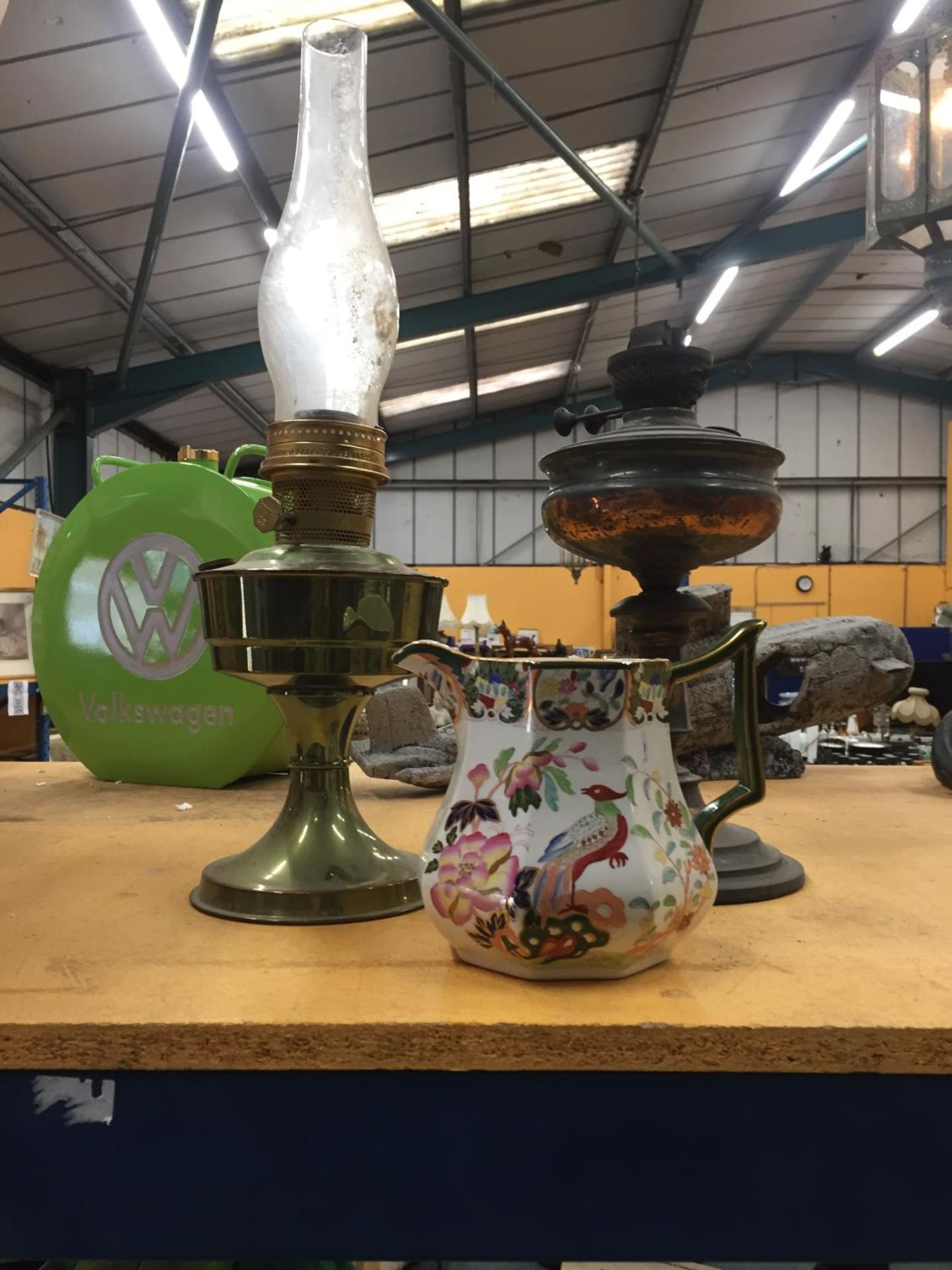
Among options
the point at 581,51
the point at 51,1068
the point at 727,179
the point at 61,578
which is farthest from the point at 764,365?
the point at 51,1068

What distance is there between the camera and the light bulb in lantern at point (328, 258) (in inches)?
30.6

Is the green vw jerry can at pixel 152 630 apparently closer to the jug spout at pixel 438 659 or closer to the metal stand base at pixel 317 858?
the metal stand base at pixel 317 858

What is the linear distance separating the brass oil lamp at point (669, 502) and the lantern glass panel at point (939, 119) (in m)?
1.11

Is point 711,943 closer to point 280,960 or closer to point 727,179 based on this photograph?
point 280,960

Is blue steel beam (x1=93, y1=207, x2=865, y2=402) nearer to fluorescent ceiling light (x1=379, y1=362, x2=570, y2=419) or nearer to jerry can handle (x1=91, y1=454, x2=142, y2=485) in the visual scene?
fluorescent ceiling light (x1=379, y1=362, x2=570, y2=419)

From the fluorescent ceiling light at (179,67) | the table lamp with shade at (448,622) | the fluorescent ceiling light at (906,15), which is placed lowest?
the table lamp with shade at (448,622)

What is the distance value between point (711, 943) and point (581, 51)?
11.9 feet

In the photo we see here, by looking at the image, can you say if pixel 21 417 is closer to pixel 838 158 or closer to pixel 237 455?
pixel 838 158

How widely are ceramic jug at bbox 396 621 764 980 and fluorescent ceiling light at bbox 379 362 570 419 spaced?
23.8 feet

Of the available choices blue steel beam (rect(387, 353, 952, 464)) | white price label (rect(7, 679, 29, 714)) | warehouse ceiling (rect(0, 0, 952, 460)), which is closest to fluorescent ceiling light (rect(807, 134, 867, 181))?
warehouse ceiling (rect(0, 0, 952, 460))

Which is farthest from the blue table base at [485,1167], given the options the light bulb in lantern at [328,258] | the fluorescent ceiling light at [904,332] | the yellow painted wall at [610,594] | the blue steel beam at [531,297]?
the fluorescent ceiling light at [904,332]

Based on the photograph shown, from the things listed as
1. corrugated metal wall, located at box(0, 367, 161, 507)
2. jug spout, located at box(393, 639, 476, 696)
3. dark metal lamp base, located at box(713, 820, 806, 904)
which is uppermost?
corrugated metal wall, located at box(0, 367, 161, 507)

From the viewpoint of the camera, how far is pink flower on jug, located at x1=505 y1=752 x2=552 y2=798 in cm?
54

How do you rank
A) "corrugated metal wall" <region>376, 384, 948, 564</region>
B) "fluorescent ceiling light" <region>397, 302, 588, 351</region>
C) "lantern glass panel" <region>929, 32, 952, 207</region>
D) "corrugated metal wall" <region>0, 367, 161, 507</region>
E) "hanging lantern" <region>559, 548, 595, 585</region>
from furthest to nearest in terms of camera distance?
"corrugated metal wall" <region>376, 384, 948, 564</region> < "hanging lantern" <region>559, 548, 595, 585</region> < "fluorescent ceiling light" <region>397, 302, 588, 351</region> < "corrugated metal wall" <region>0, 367, 161, 507</region> < "lantern glass panel" <region>929, 32, 952, 207</region>
